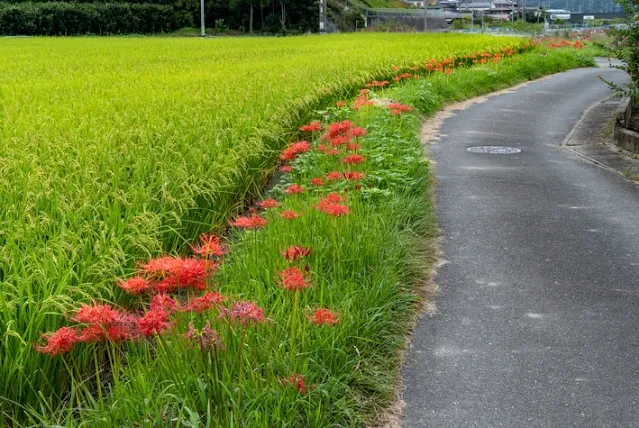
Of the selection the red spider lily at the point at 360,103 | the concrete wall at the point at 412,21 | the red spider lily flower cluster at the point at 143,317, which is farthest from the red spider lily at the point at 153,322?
the concrete wall at the point at 412,21

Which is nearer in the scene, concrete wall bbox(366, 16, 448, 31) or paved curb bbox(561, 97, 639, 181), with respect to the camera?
paved curb bbox(561, 97, 639, 181)

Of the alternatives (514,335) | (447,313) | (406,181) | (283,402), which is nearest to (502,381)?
(514,335)

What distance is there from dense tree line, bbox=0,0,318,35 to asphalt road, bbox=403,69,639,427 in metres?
49.8

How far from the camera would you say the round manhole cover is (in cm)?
1128

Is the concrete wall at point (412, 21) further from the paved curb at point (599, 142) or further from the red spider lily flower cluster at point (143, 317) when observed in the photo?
the red spider lily flower cluster at point (143, 317)

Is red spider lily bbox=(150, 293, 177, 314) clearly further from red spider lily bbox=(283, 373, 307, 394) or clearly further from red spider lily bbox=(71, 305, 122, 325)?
red spider lily bbox=(283, 373, 307, 394)

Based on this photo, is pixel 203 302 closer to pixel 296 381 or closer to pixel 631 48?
pixel 296 381

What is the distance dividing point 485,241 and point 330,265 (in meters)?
2.18

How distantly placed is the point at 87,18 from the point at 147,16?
5.68 m

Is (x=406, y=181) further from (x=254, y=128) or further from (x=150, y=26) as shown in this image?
(x=150, y=26)

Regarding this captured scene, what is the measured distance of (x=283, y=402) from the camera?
336 cm

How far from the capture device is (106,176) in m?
5.71

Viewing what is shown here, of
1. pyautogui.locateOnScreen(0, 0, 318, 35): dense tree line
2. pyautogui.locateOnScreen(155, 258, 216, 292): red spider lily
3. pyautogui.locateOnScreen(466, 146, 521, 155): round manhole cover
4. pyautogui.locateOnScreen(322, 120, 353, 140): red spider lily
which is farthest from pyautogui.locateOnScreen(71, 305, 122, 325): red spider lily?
pyautogui.locateOnScreen(0, 0, 318, 35): dense tree line

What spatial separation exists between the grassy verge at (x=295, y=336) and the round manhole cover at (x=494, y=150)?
4.01 metres
